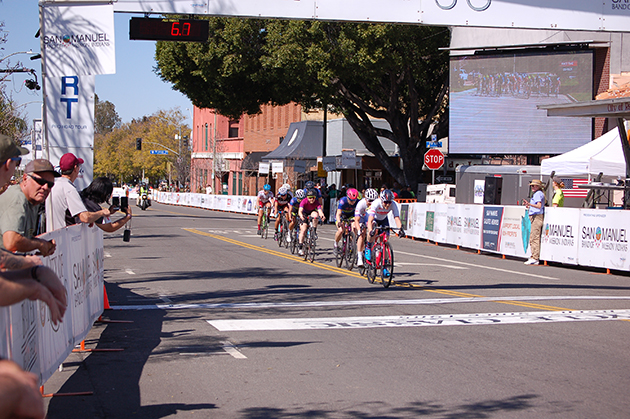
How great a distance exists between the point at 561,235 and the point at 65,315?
13.8 meters

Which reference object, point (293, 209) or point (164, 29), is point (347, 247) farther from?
point (164, 29)

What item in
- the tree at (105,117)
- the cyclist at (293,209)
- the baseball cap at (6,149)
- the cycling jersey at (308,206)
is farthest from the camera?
the tree at (105,117)

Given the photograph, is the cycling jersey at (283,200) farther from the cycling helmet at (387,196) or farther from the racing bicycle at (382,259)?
the cycling helmet at (387,196)

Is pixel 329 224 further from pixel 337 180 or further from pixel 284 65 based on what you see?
pixel 337 180

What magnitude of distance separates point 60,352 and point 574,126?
29.1 m

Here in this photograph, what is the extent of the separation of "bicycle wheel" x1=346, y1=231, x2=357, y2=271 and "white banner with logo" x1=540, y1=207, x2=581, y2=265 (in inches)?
217

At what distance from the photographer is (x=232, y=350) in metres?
7.35

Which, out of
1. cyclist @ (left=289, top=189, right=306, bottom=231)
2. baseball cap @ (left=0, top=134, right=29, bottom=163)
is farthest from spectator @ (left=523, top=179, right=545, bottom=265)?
baseball cap @ (left=0, top=134, right=29, bottom=163)

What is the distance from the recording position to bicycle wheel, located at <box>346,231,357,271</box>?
595 inches

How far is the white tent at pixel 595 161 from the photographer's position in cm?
2162

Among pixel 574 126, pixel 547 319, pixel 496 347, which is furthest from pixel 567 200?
pixel 496 347

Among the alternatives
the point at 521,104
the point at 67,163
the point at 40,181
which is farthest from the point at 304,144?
the point at 40,181

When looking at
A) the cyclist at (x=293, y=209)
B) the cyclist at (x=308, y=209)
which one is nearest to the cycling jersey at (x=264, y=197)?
the cyclist at (x=293, y=209)

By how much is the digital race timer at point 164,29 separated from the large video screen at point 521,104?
2082 centimetres
